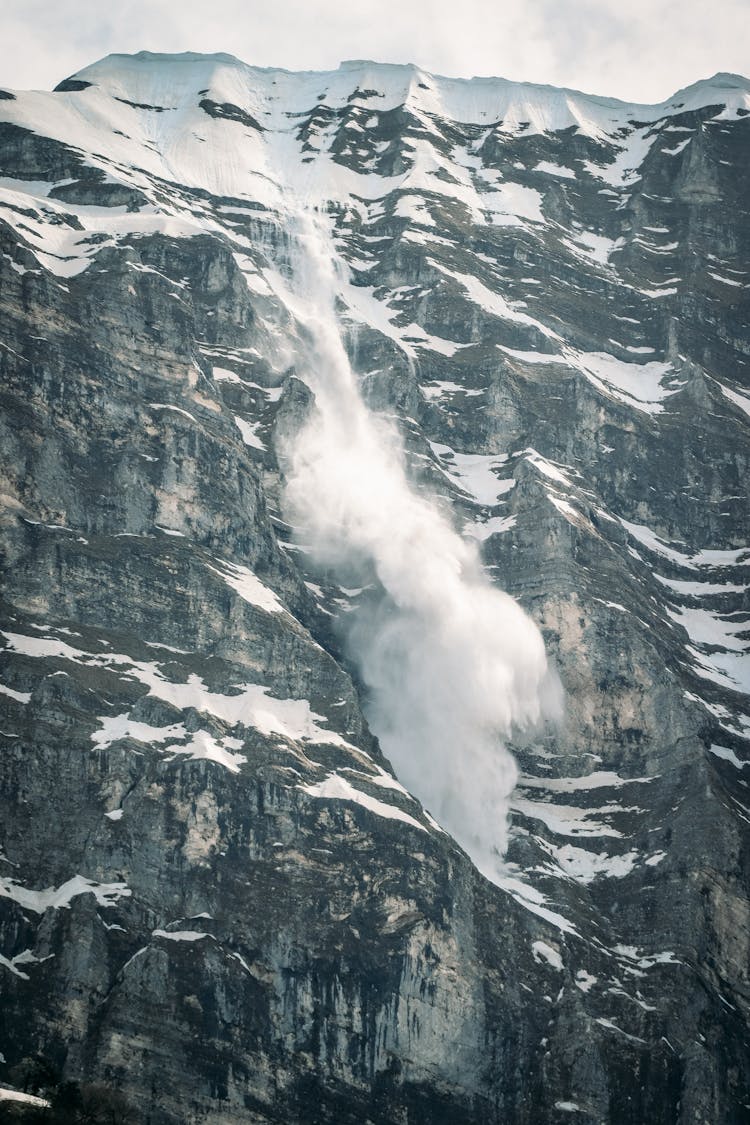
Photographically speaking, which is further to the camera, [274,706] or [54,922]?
[274,706]

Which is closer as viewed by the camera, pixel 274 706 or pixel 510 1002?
pixel 510 1002

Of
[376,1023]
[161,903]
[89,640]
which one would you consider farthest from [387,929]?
[89,640]

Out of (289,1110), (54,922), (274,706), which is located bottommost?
(289,1110)

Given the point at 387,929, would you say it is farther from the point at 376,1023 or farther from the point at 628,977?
the point at 628,977

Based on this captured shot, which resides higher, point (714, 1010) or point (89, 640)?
point (89, 640)

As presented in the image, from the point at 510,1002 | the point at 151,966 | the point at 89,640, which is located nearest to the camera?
the point at 151,966

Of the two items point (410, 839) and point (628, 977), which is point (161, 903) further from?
point (628, 977)

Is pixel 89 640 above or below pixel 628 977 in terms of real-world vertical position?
above

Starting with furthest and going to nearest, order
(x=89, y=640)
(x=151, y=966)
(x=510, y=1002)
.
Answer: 1. (x=89, y=640)
2. (x=510, y=1002)
3. (x=151, y=966)

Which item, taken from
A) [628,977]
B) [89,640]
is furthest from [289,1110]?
[89,640]
